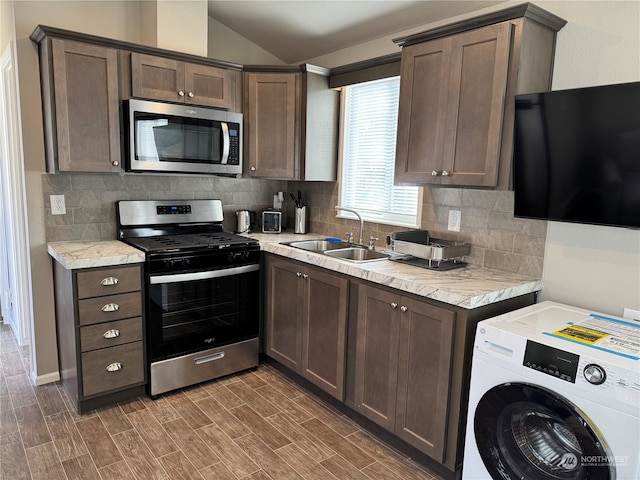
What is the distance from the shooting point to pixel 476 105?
2.23 m

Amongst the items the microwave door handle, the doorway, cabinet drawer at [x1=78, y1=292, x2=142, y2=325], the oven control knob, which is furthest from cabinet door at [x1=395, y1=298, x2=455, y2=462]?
the doorway

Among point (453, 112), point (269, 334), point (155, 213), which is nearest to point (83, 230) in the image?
point (155, 213)

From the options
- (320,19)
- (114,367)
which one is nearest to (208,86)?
(320,19)

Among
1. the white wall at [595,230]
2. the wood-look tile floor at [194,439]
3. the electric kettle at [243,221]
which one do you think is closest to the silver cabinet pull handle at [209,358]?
the wood-look tile floor at [194,439]

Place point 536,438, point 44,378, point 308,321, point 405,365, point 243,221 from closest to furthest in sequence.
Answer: point 536,438 → point 405,365 → point 308,321 → point 44,378 → point 243,221

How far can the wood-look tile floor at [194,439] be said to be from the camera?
2209 millimetres

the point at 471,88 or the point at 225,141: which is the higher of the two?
the point at 471,88

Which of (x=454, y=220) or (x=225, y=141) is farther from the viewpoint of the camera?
(x=225, y=141)

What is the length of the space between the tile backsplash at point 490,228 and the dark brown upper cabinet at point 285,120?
3.04 feet

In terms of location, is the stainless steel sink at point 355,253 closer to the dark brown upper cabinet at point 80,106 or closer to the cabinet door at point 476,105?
the cabinet door at point 476,105

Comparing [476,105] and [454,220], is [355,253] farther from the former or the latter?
[476,105]

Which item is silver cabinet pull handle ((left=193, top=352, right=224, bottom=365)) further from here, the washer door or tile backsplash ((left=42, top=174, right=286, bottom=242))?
the washer door

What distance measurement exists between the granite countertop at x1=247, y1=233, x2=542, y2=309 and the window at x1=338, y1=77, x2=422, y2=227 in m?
0.67

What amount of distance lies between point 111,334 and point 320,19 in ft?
8.39
